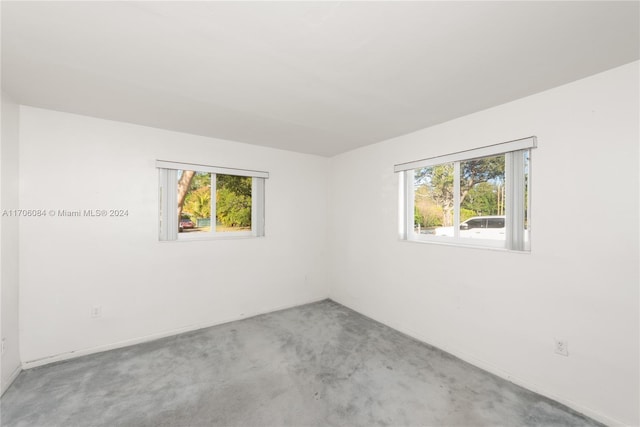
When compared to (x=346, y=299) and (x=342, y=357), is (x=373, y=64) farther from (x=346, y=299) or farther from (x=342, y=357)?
(x=346, y=299)

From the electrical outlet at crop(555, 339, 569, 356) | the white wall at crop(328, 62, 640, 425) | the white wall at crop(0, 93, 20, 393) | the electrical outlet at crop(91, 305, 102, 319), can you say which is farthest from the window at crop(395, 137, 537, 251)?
the white wall at crop(0, 93, 20, 393)

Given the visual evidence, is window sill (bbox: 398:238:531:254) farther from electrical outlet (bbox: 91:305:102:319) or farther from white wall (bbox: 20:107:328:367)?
electrical outlet (bbox: 91:305:102:319)

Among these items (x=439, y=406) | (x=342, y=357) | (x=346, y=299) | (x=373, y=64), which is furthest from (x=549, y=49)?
(x=346, y=299)

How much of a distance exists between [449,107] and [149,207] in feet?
10.6

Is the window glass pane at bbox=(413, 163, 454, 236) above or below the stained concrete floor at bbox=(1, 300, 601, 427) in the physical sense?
above

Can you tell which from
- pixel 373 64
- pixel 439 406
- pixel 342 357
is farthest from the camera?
pixel 342 357

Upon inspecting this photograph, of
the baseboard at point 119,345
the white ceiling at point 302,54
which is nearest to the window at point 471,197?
the white ceiling at point 302,54

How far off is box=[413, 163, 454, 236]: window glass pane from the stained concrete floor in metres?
1.30

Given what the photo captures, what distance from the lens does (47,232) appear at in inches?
95.7

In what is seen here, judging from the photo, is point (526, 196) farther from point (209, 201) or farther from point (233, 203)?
point (209, 201)

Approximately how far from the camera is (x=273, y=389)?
6.84 ft

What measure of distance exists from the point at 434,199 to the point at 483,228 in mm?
610

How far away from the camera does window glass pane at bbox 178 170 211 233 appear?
3.19 metres

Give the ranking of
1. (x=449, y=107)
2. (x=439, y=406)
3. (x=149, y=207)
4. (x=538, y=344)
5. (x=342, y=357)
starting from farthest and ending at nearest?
(x=149, y=207)
(x=342, y=357)
(x=449, y=107)
(x=538, y=344)
(x=439, y=406)
